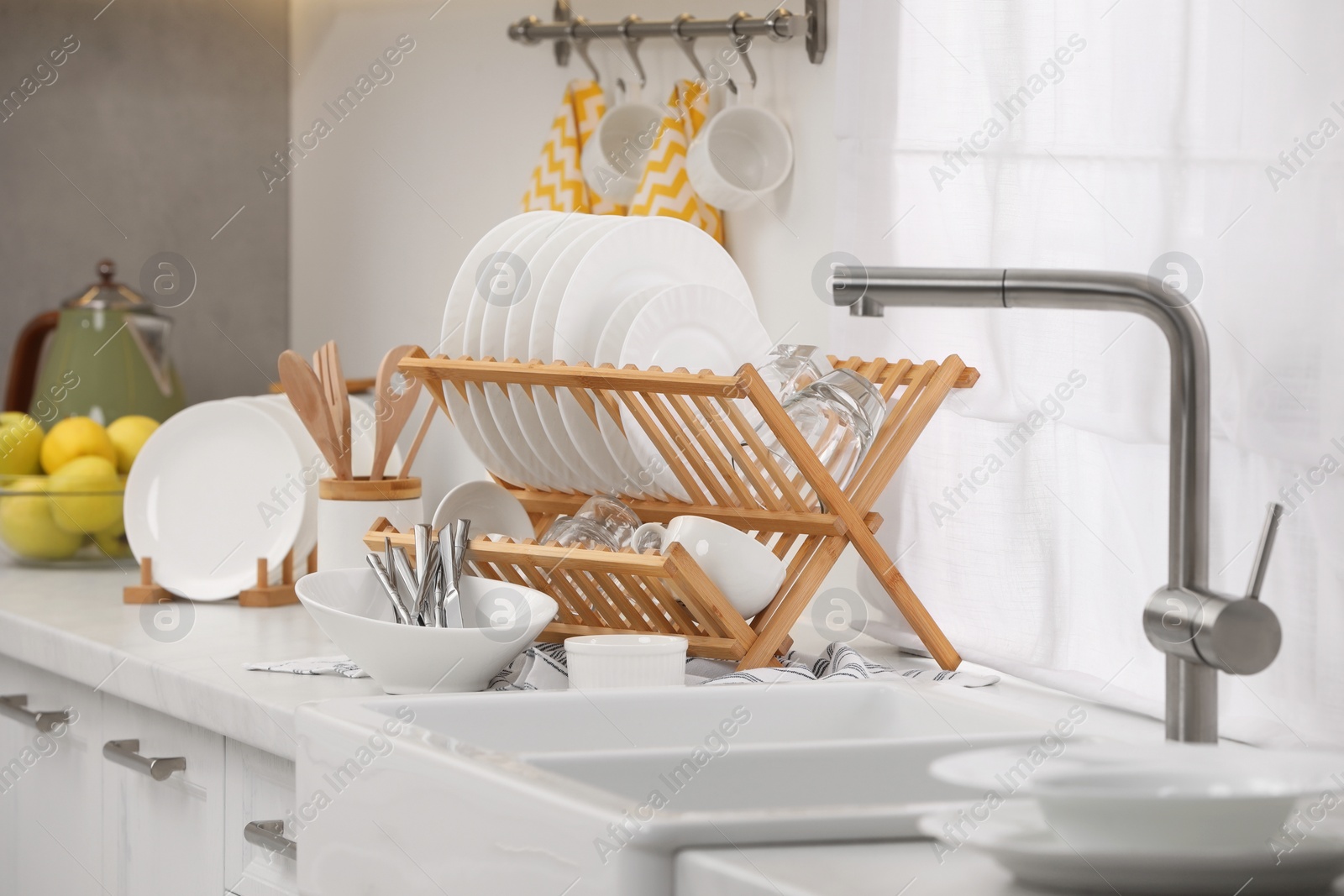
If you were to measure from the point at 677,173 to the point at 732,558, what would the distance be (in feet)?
2.01

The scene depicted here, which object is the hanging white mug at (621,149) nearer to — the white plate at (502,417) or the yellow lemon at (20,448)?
the white plate at (502,417)

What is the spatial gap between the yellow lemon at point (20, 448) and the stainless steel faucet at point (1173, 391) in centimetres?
138

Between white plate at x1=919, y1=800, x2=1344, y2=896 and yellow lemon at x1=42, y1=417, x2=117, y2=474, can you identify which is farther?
yellow lemon at x1=42, y1=417, x2=117, y2=474

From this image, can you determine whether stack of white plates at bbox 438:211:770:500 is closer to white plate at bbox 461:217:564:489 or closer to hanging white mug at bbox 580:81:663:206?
white plate at bbox 461:217:564:489

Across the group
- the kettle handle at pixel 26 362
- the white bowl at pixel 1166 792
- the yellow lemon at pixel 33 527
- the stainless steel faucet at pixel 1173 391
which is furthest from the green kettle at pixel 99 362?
the white bowl at pixel 1166 792

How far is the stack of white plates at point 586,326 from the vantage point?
4.02 feet

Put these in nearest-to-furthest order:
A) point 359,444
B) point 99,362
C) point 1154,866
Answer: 1. point 1154,866
2. point 359,444
3. point 99,362

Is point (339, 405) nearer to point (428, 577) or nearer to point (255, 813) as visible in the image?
point (428, 577)

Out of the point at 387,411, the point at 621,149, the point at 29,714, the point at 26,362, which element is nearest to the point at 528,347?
the point at 387,411

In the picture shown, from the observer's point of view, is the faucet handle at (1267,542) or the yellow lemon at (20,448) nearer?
the faucet handle at (1267,542)

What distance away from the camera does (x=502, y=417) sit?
1.30 meters

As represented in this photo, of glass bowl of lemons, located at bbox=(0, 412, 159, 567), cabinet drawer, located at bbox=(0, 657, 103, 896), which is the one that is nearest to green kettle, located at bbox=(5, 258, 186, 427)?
glass bowl of lemons, located at bbox=(0, 412, 159, 567)

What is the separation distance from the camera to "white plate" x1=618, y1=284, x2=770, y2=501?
121 cm

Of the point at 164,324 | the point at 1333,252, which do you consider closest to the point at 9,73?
the point at 164,324
